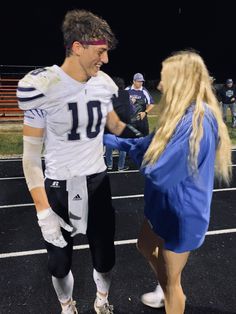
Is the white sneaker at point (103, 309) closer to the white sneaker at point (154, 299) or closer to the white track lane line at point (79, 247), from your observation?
the white sneaker at point (154, 299)

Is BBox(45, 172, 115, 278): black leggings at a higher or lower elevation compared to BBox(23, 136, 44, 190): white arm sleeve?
lower

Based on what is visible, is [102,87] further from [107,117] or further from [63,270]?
[63,270]

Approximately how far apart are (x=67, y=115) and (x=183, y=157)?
0.79 meters

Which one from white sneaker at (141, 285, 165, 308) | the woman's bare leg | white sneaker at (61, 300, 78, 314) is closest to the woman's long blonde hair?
the woman's bare leg

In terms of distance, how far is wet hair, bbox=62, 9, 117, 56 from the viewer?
228 centimetres

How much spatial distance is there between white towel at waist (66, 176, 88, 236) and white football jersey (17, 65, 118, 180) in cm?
5

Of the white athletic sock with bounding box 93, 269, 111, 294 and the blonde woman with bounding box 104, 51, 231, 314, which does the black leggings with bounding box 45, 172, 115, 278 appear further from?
the blonde woman with bounding box 104, 51, 231, 314

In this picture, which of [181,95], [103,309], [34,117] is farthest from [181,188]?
[103,309]

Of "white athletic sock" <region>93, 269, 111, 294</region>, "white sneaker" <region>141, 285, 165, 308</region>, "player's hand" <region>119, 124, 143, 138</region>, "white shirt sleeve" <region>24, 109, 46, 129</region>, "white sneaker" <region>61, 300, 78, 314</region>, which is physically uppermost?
"white shirt sleeve" <region>24, 109, 46, 129</region>

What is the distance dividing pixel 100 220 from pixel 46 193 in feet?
1.44

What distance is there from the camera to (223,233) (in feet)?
15.7

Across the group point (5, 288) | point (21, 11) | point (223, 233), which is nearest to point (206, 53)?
point (21, 11)

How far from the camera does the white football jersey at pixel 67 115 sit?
2.31 metres

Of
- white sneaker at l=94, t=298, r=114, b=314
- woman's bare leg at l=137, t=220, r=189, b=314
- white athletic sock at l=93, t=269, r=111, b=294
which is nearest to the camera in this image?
woman's bare leg at l=137, t=220, r=189, b=314
